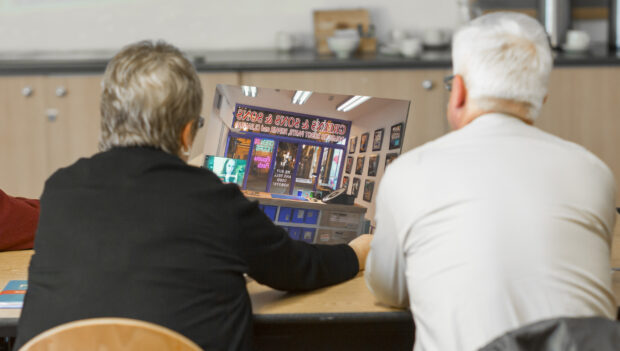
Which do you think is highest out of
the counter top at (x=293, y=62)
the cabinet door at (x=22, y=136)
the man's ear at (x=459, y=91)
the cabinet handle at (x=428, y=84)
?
the man's ear at (x=459, y=91)

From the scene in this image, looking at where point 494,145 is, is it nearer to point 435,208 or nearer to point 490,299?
point 435,208

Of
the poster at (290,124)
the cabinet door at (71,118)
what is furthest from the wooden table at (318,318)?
the cabinet door at (71,118)

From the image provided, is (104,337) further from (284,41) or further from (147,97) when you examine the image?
(284,41)

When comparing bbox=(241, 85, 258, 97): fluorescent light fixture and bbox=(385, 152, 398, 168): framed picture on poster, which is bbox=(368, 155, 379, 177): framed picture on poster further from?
bbox=(241, 85, 258, 97): fluorescent light fixture

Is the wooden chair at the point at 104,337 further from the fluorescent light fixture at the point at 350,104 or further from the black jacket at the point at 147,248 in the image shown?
the fluorescent light fixture at the point at 350,104

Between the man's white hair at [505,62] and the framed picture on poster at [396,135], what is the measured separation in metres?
0.32

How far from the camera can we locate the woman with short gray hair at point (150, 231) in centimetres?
108

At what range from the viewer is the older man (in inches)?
41.2

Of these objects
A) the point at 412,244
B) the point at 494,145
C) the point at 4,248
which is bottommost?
the point at 4,248

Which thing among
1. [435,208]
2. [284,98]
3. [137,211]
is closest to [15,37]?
[284,98]

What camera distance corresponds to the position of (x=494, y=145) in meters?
1.12

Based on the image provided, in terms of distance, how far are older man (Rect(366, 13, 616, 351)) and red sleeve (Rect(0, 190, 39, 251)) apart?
33.6 inches

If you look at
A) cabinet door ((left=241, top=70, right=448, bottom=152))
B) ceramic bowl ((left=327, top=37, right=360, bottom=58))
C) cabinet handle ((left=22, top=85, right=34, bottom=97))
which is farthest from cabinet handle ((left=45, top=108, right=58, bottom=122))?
ceramic bowl ((left=327, top=37, right=360, bottom=58))

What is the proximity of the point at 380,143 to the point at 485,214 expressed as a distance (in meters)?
0.48
